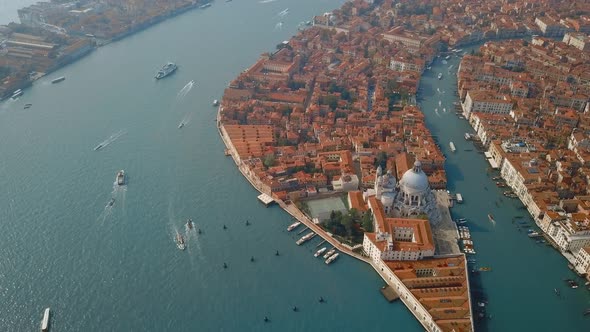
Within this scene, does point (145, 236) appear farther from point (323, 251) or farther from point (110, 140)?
point (110, 140)

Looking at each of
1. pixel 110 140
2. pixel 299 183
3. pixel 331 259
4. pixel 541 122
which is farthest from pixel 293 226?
pixel 541 122

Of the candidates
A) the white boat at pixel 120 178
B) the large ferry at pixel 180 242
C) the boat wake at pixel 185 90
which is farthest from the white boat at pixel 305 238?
the boat wake at pixel 185 90

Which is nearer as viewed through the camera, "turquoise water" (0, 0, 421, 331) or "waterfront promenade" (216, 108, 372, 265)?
"turquoise water" (0, 0, 421, 331)

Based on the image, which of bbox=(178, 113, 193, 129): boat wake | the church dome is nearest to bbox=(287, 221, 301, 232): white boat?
the church dome

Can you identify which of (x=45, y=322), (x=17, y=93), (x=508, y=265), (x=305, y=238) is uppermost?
(x=17, y=93)

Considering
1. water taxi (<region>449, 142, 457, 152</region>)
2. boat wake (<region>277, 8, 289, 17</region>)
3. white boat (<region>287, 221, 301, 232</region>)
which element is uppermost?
boat wake (<region>277, 8, 289, 17</region>)

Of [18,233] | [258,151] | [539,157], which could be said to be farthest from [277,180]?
[539,157]

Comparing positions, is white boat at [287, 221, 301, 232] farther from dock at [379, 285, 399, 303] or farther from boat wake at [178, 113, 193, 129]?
boat wake at [178, 113, 193, 129]
